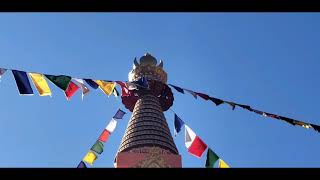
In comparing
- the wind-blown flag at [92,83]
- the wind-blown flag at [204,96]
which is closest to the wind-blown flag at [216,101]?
the wind-blown flag at [204,96]

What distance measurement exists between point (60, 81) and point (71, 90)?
1139 millimetres

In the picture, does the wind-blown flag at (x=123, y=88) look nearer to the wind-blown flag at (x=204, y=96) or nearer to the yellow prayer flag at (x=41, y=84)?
the wind-blown flag at (x=204, y=96)

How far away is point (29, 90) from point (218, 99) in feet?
19.5

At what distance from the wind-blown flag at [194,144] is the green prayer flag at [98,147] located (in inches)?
197

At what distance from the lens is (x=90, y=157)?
1798 centimetres

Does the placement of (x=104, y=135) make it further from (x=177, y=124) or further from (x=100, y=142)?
(x=177, y=124)

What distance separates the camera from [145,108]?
103 feet

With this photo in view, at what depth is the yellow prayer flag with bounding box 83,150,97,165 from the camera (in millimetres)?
17806

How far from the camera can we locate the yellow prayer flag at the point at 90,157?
17.8m

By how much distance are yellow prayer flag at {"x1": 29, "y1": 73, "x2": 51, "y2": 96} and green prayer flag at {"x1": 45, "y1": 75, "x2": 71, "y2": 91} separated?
0.20 meters

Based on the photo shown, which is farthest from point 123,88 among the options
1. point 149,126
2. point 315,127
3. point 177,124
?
point 149,126

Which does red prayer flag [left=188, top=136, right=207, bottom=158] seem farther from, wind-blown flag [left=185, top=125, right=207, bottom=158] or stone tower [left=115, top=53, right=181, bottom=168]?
stone tower [left=115, top=53, right=181, bottom=168]
